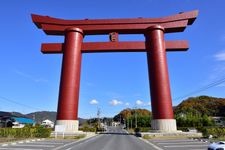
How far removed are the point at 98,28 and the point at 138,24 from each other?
600 centimetres

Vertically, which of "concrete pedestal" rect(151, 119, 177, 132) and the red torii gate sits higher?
the red torii gate

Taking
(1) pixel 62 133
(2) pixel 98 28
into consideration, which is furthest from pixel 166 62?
(1) pixel 62 133

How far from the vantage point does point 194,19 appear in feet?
152

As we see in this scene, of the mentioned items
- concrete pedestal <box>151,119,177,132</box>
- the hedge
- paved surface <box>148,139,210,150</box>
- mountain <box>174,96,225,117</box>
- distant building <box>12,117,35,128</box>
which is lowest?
paved surface <box>148,139,210,150</box>

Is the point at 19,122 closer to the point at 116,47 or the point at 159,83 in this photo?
the point at 116,47

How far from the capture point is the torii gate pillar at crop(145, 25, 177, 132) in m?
41.7

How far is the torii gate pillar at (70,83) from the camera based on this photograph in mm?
42906

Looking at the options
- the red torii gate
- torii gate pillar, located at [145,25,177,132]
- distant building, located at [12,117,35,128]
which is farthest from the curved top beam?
distant building, located at [12,117,35,128]

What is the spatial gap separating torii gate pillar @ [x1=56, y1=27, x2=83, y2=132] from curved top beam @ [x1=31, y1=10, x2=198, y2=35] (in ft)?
5.57

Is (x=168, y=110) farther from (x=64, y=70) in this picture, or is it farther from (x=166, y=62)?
(x=64, y=70)

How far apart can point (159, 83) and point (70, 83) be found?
40.9 ft

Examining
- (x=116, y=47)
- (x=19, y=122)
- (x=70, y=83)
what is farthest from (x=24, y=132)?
(x=19, y=122)

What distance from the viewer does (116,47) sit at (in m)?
45.2

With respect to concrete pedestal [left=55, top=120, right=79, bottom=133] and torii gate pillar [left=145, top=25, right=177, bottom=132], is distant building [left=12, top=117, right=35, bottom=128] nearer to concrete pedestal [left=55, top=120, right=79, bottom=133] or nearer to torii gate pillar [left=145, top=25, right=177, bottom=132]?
concrete pedestal [left=55, top=120, right=79, bottom=133]
